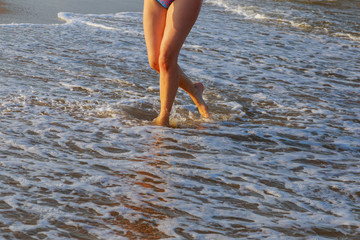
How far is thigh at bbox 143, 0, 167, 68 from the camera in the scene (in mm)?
4445

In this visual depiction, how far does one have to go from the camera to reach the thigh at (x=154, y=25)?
445cm

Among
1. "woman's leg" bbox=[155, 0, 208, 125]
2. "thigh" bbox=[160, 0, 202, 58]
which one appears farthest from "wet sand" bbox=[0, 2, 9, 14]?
"thigh" bbox=[160, 0, 202, 58]

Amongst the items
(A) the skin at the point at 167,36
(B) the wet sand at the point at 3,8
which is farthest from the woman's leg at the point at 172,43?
(B) the wet sand at the point at 3,8

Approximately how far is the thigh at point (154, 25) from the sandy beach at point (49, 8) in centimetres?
640

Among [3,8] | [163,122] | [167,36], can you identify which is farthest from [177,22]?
[3,8]

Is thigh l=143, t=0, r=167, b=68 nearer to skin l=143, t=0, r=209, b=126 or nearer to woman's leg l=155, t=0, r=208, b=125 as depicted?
skin l=143, t=0, r=209, b=126

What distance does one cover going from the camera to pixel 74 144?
13.3 ft

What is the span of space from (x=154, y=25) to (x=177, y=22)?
296 mm

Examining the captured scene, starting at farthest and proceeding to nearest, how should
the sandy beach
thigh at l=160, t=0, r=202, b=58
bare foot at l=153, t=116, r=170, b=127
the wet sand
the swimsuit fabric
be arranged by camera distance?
the wet sand → the sandy beach → bare foot at l=153, t=116, r=170, b=127 → the swimsuit fabric → thigh at l=160, t=0, r=202, b=58

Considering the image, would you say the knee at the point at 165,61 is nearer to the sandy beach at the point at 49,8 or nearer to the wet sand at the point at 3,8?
the sandy beach at the point at 49,8

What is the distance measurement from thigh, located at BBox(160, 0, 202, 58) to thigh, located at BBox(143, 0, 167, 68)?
113 millimetres

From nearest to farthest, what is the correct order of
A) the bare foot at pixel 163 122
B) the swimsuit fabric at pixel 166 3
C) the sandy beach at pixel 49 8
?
the swimsuit fabric at pixel 166 3 → the bare foot at pixel 163 122 → the sandy beach at pixel 49 8

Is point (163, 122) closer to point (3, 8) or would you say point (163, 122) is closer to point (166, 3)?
point (166, 3)

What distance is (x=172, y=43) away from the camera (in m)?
4.34
